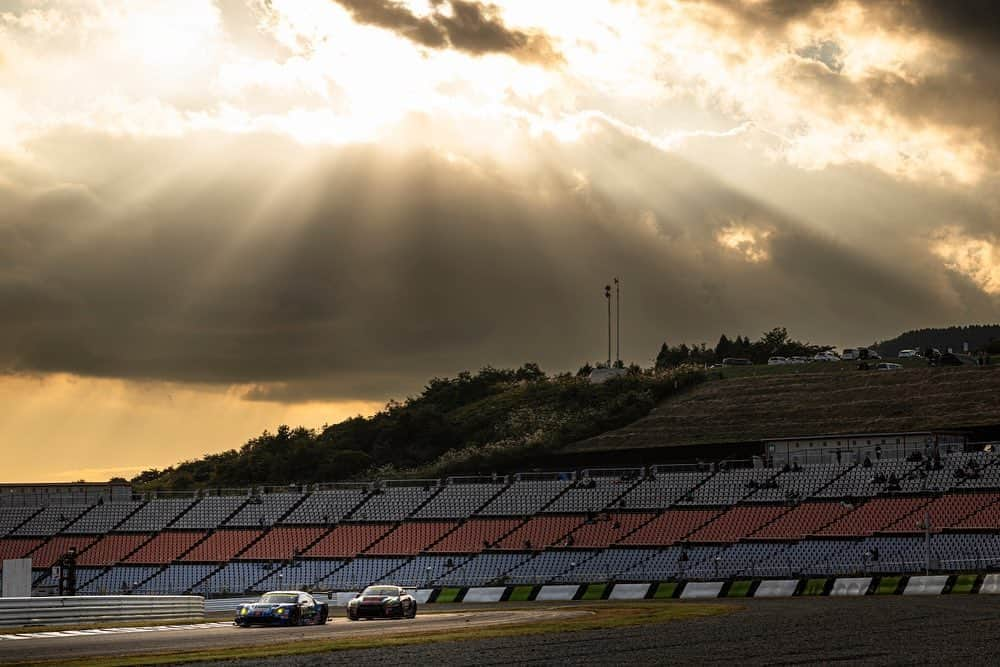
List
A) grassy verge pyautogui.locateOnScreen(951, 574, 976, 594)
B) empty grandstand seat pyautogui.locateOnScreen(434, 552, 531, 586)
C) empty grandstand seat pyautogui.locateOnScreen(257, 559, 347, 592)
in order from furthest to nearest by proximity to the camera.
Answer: empty grandstand seat pyautogui.locateOnScreen(257, 559, 347, 592) → empty grandstand seat pyautogui.locateOnScreen(434, 552, 531, 586) → grassy verge pyautogui.locateOnScreen(951, 574, 976, 594)

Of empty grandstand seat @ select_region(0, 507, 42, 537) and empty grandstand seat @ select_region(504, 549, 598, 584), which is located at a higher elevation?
empty grandstand seat @ select_region(0, 507, 42, 537)

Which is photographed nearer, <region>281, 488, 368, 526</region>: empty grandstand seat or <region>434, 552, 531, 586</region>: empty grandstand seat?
<region>434, 552, 531, 586</region>: empty grandstand seat

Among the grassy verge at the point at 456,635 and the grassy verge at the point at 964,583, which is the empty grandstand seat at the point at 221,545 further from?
the grassy verge at the point at 964,583

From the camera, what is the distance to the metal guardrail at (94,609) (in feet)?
154

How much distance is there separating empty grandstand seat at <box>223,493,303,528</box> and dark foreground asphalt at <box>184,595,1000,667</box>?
5506cm

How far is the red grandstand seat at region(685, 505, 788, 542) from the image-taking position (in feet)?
246

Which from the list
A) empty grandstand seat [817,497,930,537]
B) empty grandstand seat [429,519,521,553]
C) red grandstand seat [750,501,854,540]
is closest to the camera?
empty grandstand seat [817,497,930,537]

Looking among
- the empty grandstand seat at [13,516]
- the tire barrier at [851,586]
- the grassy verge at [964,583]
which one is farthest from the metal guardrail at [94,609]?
the empty grandstand seat at [13,516]

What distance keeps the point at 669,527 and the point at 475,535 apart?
11504 mm

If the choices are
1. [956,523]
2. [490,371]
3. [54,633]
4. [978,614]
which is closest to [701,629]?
[978,614]

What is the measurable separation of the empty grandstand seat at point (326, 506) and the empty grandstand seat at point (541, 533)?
1368cm

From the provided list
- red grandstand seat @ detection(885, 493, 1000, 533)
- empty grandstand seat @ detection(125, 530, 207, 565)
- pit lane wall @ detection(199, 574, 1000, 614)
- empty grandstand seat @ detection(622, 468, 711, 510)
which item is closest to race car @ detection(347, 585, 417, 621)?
pit lane wall @ detection(199, 574, 1000, 614)

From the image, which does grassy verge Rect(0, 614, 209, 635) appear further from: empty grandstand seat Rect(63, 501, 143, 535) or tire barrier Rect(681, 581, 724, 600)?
empty grandstand seat Rect(63, 501, 143, 535)

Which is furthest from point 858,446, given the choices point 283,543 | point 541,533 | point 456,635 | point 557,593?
point 456,635
